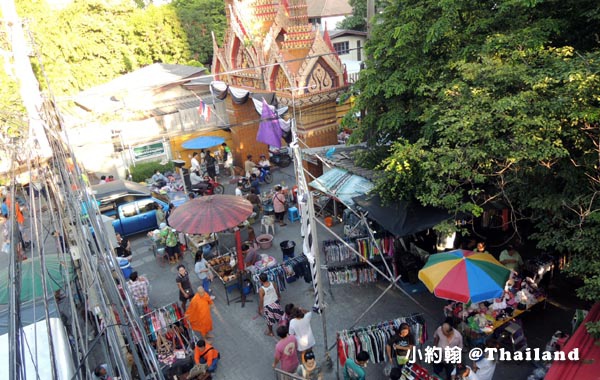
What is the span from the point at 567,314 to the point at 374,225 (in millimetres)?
4473

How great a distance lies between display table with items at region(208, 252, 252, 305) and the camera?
987 cm

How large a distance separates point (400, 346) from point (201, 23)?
119 ft

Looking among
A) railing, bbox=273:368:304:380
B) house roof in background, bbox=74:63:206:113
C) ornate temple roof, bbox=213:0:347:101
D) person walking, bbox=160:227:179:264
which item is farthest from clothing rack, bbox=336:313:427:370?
house roof in background, bbox=74:63:206:113

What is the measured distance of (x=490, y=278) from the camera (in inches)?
280

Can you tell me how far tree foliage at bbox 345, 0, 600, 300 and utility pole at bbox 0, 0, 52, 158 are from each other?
611 centimetres

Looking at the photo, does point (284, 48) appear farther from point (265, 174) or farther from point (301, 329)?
point (301, 329)

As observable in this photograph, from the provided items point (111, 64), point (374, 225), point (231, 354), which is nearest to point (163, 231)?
point (231, 354)

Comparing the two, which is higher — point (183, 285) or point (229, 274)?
point (183, 285)

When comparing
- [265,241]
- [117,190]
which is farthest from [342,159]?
[117,190]

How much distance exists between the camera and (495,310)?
7.57 m

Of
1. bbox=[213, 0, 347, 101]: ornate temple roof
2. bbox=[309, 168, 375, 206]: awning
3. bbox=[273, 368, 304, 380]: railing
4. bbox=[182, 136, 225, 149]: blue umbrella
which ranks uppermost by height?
bbox=[213, 0, 347, 101]: ornate temple roof

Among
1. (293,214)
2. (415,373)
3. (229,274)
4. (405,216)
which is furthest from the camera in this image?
(293,214)

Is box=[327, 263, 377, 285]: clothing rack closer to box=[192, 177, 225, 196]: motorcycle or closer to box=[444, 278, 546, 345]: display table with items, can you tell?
box=[444, 278, 546, 345]: display table with items

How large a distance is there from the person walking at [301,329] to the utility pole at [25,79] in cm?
486
